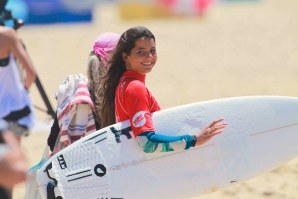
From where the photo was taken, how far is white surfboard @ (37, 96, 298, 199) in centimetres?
350

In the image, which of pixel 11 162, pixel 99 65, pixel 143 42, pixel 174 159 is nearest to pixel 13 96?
pixel 99 65

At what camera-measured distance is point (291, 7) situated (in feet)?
59.7

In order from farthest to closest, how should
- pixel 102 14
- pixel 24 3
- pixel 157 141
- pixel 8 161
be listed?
pixel 102 14, pixel 24 3, pixel 157 141, pixel 8 161

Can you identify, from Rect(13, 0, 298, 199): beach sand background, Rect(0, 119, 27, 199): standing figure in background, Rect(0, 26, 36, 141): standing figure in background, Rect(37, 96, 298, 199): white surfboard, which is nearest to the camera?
Rect(0, 119, 27, 199): standing figure in background

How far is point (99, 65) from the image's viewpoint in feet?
11.9

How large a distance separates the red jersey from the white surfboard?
0.13m

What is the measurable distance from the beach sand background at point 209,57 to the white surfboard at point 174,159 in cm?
126

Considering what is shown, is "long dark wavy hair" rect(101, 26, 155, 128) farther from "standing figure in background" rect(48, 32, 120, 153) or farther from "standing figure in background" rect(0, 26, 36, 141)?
"standing figure in background" rect(0, 26, 36, 141)

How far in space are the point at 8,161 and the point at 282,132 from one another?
2.00 meters

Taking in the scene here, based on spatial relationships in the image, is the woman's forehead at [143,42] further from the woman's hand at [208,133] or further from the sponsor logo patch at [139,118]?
the woman's hand at [208,133]

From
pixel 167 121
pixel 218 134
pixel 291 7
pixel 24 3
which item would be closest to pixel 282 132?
pixel 218 134

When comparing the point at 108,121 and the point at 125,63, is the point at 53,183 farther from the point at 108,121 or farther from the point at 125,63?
the point at 125,63

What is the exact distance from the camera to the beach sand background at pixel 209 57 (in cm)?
677

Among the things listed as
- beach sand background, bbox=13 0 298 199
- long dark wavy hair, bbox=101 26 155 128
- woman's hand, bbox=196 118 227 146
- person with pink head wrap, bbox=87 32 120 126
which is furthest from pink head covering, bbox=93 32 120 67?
beach sand background, bbox=13 0 298 199
